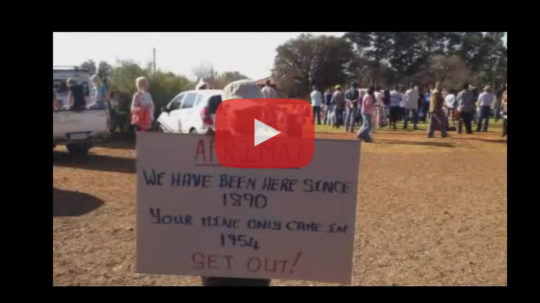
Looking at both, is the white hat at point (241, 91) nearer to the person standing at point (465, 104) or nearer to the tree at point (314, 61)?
the person standing at point (465, 104)

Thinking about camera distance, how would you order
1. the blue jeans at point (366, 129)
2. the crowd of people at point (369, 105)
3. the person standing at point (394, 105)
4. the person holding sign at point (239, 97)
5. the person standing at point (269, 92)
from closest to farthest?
the person holding sign at point (239, 97), the crowd of people at point (369, 105), the person standing at point (269, 92), the blue jeans at point (366, 129), the person standing at point (394, 105)

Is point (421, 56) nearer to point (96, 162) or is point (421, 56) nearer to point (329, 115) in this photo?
point (329, 115)

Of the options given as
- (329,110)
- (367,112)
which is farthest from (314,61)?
(367,112)

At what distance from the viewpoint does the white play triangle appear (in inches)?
91.0

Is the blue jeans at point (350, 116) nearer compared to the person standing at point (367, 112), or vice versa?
the person standing at point (367, 112)

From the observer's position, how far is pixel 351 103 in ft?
51.4

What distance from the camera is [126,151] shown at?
13312mm

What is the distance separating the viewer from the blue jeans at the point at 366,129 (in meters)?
14.0

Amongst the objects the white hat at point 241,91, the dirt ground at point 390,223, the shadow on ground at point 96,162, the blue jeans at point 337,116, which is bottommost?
the dirt ground at point 390,223

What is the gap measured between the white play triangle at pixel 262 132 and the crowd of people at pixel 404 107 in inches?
450

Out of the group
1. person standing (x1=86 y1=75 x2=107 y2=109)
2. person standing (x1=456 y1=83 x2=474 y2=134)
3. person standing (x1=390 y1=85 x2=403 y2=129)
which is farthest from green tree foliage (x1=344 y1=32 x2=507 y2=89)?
person standing (x1=86 y1=75 x2=107 y2=109)

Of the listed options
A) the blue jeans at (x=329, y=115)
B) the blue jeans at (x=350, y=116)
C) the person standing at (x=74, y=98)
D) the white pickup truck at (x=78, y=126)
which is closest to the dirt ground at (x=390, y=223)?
the white pickup truck at (x=78, y=126)

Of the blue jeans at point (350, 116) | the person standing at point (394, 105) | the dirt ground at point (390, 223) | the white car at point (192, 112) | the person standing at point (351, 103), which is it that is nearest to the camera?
the dirt ground at point (390, 223)

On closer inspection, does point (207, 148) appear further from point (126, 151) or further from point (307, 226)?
point (126, 151)
